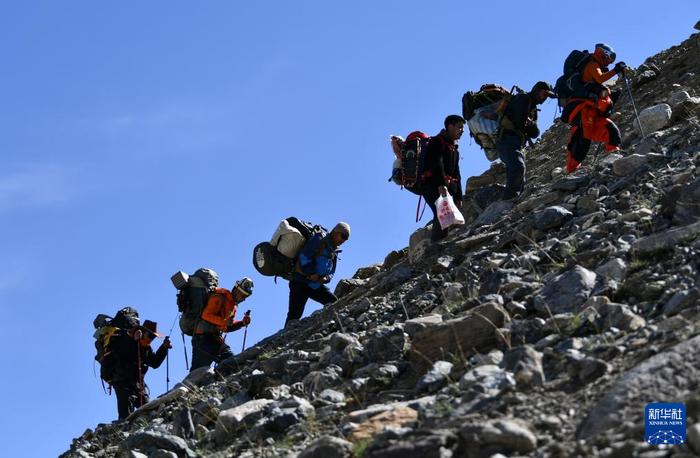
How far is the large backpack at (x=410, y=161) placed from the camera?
52.9ft

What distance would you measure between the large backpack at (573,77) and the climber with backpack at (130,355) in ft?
22.3

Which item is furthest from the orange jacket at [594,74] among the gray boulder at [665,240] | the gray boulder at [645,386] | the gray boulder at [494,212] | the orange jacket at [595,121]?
the gray boulder at [645,386]

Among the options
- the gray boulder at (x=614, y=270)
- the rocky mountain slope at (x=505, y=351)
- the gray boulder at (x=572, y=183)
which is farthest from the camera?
the gray boulder at (x=572, y=183)

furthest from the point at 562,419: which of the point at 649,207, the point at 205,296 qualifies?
the point at 205,296

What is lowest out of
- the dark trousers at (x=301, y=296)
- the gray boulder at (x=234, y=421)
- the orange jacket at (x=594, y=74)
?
the gray boulder at (x=234, y=421)

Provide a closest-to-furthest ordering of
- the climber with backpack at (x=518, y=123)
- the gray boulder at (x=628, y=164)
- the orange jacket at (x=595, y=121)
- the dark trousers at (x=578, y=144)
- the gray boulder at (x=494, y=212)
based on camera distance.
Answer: the gray boulder at (x=628, y=164)
the gray boulder at (x=494, y=212)
the orange jacket at (x=595, y=121)
the dark trousers at (x=578, y=144)
the climber with backpack at (x=518, y=123)

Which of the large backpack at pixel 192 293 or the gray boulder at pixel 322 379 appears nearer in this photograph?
the gray boulder at pixel 322 379

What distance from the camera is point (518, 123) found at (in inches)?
637

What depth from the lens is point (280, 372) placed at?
456 inches

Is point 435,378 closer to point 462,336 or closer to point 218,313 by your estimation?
point 462,336

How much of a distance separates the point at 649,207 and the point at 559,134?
1223 centimetres

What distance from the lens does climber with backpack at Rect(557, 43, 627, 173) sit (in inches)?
617

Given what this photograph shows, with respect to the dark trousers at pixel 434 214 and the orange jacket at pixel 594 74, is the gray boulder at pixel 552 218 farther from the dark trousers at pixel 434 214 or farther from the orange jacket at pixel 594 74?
the orange jacket at pixel 594 74

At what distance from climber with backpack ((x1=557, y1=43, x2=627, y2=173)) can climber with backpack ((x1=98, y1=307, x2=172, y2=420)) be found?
6567 millimetres
